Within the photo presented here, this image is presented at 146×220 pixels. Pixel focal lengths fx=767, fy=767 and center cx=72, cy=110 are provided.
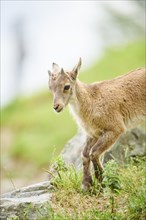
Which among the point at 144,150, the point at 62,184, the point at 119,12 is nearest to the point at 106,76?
the point at 119,12

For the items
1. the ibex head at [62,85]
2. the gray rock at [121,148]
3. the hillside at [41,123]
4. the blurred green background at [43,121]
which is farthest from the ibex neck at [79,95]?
the hillside at [41,123]

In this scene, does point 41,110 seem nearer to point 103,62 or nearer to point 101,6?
point 103,62

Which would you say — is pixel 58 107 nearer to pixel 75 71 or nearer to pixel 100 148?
pixel 75 71

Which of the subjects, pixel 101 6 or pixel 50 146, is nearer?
pixel 50 146

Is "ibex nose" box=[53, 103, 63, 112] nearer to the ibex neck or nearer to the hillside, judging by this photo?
the ibex neck

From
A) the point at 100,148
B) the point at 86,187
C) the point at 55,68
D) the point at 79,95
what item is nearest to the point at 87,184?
the point at 86,187

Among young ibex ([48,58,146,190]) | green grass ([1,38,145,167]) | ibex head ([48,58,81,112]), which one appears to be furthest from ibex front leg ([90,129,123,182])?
green grass ([1,38,145,167])

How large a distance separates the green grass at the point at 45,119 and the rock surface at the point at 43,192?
810cm

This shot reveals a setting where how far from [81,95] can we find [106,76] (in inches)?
630

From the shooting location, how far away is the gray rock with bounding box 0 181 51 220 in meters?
10.2

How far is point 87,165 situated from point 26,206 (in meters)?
1.18

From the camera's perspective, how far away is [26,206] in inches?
406

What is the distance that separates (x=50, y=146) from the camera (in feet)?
75.6

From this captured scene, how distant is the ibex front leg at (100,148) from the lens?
10.8 metres
